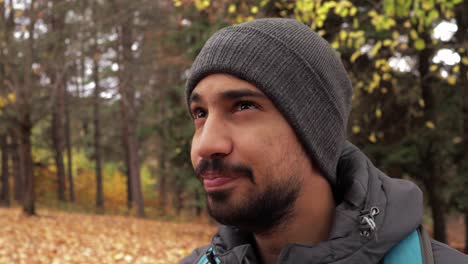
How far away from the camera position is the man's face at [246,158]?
1.74 metres

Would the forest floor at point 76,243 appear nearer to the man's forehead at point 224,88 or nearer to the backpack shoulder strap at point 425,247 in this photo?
the man's forehead at point 224,88

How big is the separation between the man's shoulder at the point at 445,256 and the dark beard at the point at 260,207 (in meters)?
0.52

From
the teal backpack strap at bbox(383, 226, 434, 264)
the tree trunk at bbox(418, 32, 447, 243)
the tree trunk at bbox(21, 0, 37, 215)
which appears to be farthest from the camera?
the tree trunk at bbox(21, 0, 37, 215)

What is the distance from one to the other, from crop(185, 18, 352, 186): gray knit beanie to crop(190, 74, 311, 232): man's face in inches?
1.9

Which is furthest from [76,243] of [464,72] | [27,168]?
[464,72]

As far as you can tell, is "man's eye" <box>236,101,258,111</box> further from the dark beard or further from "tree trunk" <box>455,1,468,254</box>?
"tree trunk" <box>455,1,468,254</box>

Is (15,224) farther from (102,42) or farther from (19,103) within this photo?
(102,42)

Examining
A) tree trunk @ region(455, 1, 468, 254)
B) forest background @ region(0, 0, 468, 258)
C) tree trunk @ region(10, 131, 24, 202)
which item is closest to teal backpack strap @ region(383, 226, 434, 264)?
forest background @ region(0, 0, 468, 258)

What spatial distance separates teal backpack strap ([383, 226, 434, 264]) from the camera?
63.9 inches

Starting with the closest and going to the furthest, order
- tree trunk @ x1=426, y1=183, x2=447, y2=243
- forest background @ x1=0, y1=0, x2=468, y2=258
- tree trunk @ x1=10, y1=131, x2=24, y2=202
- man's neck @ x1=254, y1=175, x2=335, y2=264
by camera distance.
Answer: man's neck @ x1=254, y1=175, x2=335, y2=264 → forest background @ x1=0, y1=0, x2=468, y2=258 → tree trunk @ x1=426, y1=183, x2=447, y2=243 → tree trunk @ x1=10, y1=131, x2=24, y2=202

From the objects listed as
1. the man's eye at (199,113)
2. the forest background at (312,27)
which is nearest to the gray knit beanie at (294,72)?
the man's eye at (199,113)

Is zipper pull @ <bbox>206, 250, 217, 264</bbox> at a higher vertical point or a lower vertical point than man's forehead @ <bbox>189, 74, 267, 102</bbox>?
lower

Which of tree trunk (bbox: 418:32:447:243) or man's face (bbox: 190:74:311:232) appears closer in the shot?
man's face (bbox: 190:74:311:232)

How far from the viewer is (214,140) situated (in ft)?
5.76
